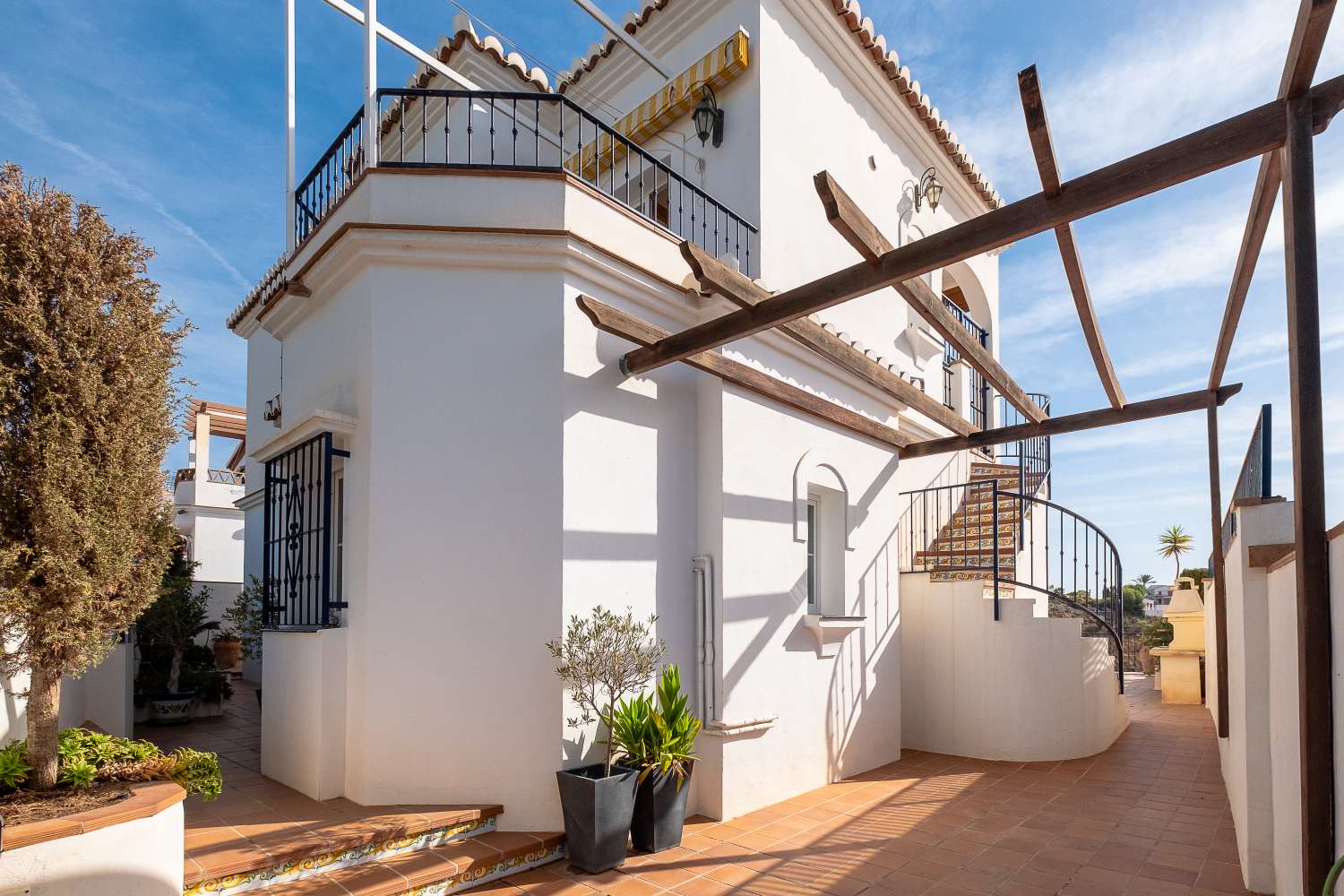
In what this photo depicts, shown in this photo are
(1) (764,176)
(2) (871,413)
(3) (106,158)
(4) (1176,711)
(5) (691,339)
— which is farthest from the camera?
(4) (1176,711)

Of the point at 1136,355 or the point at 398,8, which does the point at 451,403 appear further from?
the point at 1136,355

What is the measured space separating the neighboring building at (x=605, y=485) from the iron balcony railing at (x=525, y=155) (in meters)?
0.06

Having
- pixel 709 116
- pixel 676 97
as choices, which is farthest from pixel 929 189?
pixel 676 97

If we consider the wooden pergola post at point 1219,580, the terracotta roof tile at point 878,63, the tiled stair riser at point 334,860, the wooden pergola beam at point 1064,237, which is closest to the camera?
the wooden pergola beam at point 1064,237

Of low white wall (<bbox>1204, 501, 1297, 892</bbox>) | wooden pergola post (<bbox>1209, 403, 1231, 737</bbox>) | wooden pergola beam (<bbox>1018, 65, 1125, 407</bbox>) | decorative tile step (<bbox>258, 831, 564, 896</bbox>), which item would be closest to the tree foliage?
decorative tile step (<bbox>258, 831, 564, 896</bbox>)

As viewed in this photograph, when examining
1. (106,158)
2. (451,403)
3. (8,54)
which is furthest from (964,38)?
Result: (106,158)

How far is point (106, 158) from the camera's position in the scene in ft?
31.0

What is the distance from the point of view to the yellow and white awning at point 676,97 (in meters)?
7.67

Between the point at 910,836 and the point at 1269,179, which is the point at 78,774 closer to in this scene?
the point at 910,836

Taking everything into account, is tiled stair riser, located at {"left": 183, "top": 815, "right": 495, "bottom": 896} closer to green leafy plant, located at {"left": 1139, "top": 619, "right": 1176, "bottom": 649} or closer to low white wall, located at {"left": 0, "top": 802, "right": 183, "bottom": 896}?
low white wall, located at {"left": 0, "top": 802, "right": 183, "bottom": 896}

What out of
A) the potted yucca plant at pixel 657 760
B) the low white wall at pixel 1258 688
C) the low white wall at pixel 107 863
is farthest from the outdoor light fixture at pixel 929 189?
the low white wall at pixel 107 863

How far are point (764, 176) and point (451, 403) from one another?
13.0 ft

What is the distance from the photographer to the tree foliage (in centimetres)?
372

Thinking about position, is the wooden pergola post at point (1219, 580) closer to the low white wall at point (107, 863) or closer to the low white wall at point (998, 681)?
the low white wall at point (998, 681)
